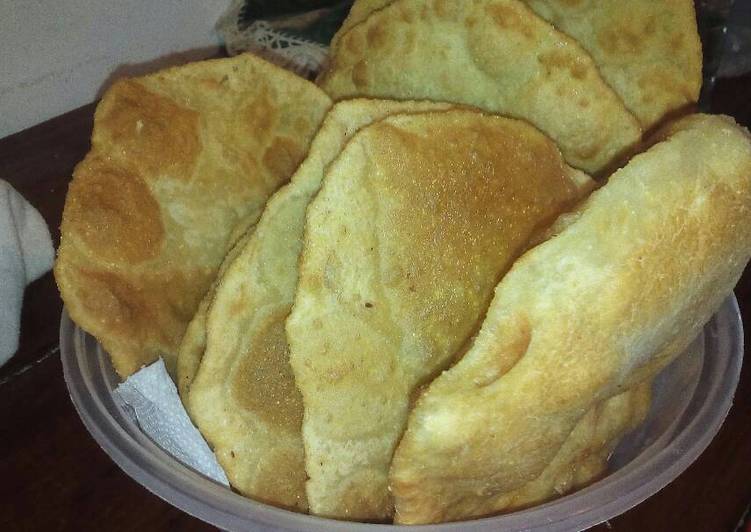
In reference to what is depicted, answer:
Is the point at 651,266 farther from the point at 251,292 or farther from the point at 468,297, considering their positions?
the point at 251,292

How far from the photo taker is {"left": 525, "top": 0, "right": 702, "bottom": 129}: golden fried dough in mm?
913

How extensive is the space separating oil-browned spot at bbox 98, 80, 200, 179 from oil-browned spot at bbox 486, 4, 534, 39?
332 millimetres

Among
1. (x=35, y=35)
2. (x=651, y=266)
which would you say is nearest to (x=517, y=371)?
(x=651, y=266)

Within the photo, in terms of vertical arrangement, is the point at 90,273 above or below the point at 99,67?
above

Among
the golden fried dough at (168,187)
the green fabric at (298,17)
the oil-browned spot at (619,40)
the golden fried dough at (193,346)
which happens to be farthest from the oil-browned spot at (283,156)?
the green fabric at (298,17)

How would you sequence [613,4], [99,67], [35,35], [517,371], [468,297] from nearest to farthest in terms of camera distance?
1. [517,371]
2. [468,297]
3. [613,4]
4. [35,35]
5. [99,67]

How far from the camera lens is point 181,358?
79 centimetres

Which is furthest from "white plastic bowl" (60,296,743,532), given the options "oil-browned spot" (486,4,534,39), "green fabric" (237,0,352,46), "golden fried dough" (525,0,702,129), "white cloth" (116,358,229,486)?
"green fabric" (237,0,352,46)

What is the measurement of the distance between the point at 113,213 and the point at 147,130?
97mm

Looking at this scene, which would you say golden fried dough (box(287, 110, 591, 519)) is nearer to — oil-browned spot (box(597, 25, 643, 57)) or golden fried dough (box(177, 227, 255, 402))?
golden fried dough (box(177, 227, 255, 402))

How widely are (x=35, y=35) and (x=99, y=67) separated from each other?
178 mm

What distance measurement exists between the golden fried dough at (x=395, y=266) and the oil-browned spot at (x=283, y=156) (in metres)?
0.23

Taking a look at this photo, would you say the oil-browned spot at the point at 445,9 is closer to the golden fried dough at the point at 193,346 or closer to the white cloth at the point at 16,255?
the golden fried dough at the point at 193,346

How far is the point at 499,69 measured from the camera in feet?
2.69
